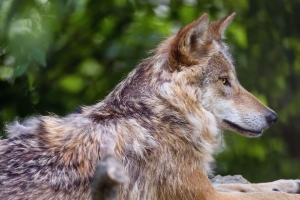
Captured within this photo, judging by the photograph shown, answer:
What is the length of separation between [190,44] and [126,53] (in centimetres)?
218

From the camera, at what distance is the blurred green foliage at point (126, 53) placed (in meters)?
5.80

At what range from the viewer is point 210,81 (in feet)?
16.8

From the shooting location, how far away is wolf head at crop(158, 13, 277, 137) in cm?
497

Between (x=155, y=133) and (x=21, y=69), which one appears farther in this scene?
(x=21, y=69)

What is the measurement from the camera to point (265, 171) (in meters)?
8.70

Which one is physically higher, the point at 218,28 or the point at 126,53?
the point at 126,53

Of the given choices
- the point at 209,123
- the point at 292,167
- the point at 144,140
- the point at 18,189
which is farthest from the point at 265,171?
the point at 18,189

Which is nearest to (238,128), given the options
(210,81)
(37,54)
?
(210,81)

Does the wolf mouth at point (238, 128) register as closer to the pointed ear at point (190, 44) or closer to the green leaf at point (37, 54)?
the pointed ear at point (190, 44)

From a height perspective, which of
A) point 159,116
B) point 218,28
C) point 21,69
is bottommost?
point 159,116

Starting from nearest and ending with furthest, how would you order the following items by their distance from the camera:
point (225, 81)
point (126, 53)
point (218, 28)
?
1. point (225, 81)
2. point (218, 28)
3. point (126, 53)

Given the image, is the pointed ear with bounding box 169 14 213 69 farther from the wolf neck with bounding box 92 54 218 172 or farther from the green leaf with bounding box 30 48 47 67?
the green leaf with bounding box 30 48 47 67

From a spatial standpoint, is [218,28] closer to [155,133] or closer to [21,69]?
[155,133]

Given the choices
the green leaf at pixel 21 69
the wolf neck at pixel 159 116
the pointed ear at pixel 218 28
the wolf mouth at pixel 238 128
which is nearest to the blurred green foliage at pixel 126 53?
the green leaf at pixel 21 69
